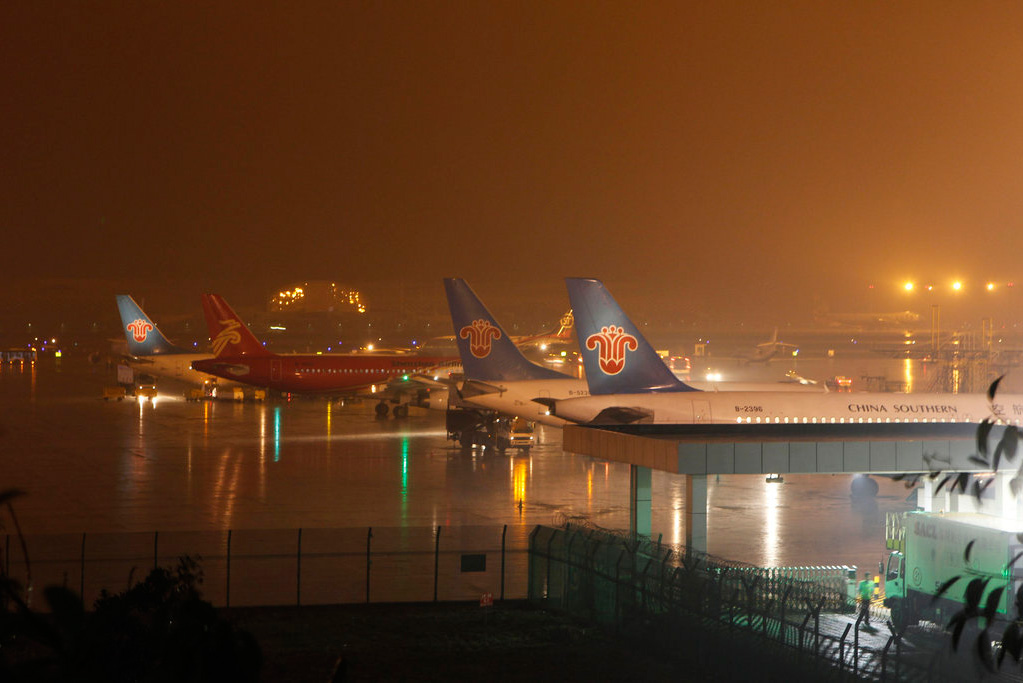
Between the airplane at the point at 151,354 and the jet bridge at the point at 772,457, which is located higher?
the airplane at the point at 151,354

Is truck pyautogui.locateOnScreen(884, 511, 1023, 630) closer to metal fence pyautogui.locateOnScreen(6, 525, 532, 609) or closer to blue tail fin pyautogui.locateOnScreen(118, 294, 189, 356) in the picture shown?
metal fence pyautogui.locateOnScreen(6, 525, 532, 609)

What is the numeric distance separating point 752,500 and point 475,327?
1962 cm

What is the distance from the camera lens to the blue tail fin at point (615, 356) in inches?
1430

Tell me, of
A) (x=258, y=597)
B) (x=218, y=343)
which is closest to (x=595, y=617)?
(x=258, y=597)

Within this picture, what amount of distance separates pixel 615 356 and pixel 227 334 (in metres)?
44.4

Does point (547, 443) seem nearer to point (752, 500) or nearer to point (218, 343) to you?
point (752, 500)

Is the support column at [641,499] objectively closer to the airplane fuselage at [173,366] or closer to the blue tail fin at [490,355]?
the blue tail fin at [490,355]

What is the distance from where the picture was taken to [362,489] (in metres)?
36.2

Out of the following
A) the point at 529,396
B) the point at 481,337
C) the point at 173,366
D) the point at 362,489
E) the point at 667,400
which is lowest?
the point at 362,489

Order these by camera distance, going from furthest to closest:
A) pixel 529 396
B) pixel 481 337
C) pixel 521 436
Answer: pixel 481 337 → pixel 521 436 → pixel 529 396

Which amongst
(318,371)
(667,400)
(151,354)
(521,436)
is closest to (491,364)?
(521,436)

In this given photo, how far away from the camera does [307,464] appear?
42.8 meters

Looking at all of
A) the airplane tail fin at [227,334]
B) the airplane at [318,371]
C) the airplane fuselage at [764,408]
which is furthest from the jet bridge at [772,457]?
the airplane tail fin at [227,334]

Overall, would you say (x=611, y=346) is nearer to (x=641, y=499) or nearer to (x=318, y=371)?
(x=641, y=499)
